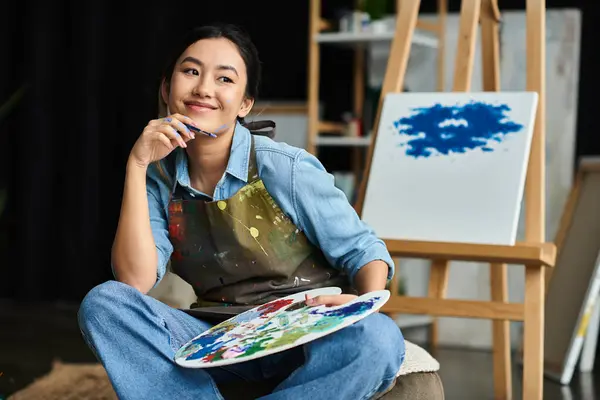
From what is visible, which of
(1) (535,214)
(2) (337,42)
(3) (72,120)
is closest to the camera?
(1) (535,214)

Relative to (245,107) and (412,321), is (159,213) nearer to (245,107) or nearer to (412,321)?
(245,107)

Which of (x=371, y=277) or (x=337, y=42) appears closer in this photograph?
(x=371, y=277)

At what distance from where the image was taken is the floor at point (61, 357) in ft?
10.5

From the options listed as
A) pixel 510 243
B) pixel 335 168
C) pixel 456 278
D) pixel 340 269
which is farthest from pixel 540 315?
pixel 335 168

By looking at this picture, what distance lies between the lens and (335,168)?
15.5ft

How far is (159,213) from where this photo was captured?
2.12 meters

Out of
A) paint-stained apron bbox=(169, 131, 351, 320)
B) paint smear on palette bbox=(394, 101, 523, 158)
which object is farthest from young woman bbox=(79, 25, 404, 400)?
paint smear on palette bbox=(394, 101, 523, 158)

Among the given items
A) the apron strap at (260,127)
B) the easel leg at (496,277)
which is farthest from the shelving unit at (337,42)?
the apron strap at (260,127)

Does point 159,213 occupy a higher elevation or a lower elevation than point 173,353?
higher

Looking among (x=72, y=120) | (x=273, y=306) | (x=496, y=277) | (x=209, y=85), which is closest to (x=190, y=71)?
(x=209, y=85)

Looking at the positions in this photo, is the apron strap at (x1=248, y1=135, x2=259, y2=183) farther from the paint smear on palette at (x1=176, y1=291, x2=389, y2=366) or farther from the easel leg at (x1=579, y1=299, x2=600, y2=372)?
the easel leg at (x1=579, y1=299, x2=600, y2=372)

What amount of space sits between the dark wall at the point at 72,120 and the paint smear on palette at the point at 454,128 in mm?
2277

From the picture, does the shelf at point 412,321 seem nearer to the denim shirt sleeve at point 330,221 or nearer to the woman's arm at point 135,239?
the denim shirt sleeve at point 330,221

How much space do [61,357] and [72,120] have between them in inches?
64.7
